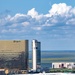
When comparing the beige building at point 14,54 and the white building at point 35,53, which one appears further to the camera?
the white building at point 35,53

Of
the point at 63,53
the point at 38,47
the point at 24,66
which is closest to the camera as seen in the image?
the point at 24,66

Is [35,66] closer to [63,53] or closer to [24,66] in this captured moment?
[24,66]

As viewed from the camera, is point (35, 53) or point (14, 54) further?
point (35, 53)

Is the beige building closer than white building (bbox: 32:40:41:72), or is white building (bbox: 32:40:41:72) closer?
the beige building

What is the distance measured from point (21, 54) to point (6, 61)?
2.50m

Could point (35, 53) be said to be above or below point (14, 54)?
above

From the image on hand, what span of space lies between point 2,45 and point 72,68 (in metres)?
10.6

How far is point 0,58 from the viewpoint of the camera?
215ft

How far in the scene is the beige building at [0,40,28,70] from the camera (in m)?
64.1

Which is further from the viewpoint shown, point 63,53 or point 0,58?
point 63,53

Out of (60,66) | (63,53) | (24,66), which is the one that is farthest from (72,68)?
(63,53)

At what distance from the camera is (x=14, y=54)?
64625 millimetres

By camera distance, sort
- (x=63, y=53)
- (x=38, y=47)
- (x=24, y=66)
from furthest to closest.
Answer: (x=63, y=53) → (x=38, y=47) → (x=24, y=66)

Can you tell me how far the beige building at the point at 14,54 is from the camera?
2522 inches
